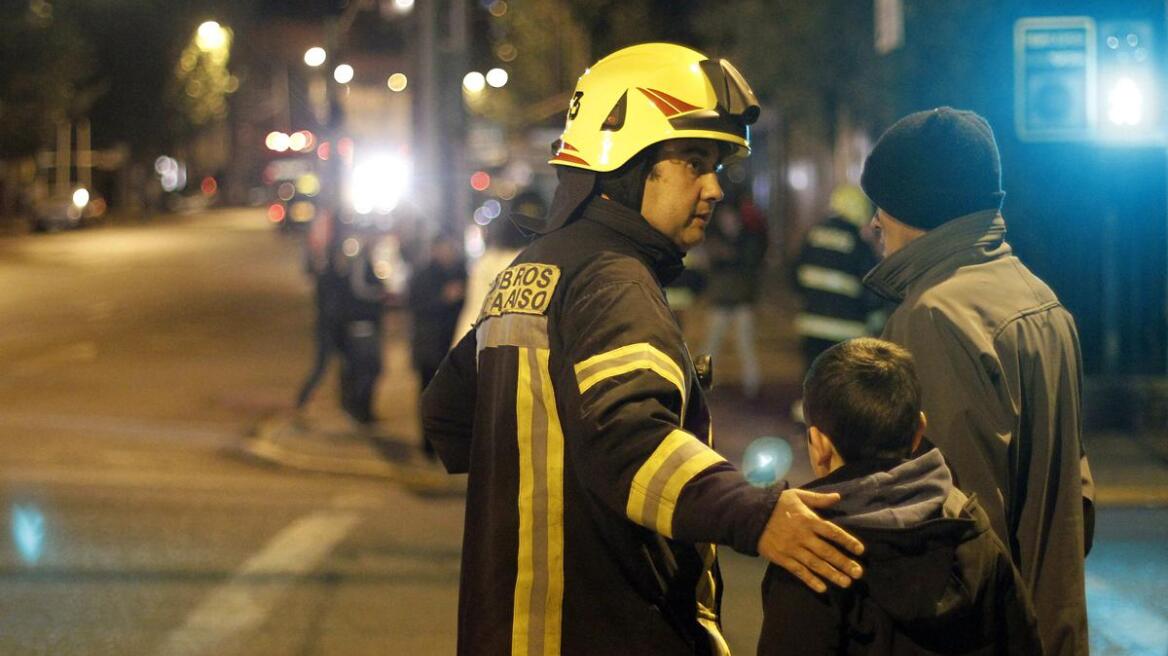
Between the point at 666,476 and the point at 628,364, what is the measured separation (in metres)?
0.20

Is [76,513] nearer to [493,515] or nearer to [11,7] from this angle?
[493,515]

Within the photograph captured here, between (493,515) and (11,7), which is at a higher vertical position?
(11,7)

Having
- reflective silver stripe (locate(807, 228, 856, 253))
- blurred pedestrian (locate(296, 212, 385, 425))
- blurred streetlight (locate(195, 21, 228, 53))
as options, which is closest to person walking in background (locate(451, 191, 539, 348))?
reflective silver stripe (locate(807, 228, 856, 253))

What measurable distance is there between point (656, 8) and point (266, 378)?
2492cm

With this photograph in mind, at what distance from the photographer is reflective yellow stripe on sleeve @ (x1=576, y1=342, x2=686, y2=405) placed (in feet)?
9.05

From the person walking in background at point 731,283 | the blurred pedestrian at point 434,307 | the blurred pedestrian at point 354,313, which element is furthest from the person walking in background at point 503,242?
the person walking in background at point 731,283

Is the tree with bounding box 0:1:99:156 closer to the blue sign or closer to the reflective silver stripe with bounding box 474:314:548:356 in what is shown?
the blue sign

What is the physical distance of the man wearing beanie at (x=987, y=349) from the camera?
318 centimetres

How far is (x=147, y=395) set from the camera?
55.0ft

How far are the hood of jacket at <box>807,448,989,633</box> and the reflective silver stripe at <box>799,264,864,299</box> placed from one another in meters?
7.35

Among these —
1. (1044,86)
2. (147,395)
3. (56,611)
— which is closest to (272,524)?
(56,611)

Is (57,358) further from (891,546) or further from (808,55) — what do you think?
(891,546)

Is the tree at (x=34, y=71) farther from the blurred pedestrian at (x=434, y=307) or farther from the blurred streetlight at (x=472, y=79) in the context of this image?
the blurred pedestrian at (x=434, y=307)

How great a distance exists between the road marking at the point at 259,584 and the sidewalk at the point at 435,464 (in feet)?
5.13
